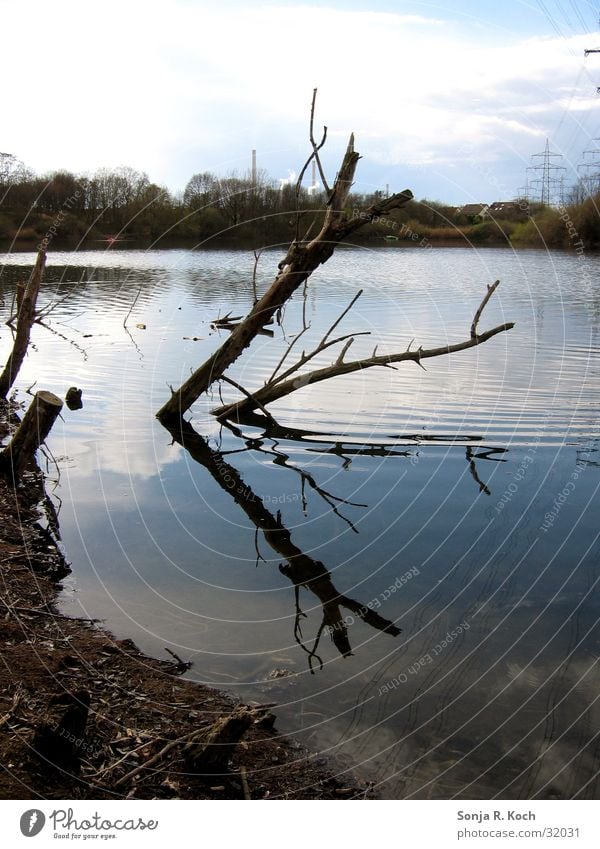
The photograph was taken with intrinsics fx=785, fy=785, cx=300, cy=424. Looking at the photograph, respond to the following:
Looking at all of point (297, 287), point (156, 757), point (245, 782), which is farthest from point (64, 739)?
point (297, 287)

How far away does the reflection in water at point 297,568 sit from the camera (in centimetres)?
689

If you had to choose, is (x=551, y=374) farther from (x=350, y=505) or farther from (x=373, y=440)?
→ (x=350, y=505)

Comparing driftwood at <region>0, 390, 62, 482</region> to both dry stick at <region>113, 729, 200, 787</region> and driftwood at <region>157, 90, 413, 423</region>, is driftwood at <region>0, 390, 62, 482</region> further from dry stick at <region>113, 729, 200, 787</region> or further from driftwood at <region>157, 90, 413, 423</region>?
dry stick at <region>113, 729, 200, 787</region>

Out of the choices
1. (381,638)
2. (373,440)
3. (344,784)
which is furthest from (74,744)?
(373,440)

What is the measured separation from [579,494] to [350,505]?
2905 millimetres

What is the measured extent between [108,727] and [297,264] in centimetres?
786

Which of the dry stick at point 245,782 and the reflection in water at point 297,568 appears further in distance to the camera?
the reflection in water at point 297,568

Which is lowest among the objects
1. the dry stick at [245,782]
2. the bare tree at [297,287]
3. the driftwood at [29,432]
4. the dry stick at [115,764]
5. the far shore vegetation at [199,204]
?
the dry stick at [245,782]

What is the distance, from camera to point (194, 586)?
7641mm

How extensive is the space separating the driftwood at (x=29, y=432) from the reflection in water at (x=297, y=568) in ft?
8.09
